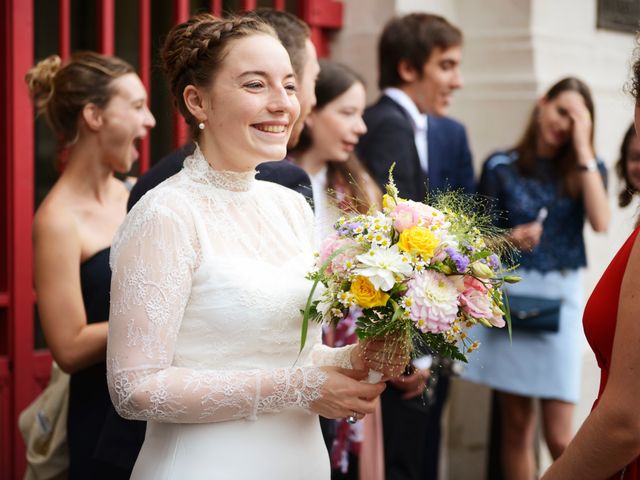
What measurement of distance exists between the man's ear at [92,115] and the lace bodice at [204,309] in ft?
3.32

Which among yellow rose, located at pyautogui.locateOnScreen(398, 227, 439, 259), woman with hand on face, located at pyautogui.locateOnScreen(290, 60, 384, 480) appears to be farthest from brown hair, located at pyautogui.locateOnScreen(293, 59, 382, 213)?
yellow rose, located at pyautogui.locateOnScreen(398, 227, 439, 259)

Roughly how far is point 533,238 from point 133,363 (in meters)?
2.89

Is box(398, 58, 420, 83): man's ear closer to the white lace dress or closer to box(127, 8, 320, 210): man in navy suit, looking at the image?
box(127, 8, 320, 210): man in navy suit

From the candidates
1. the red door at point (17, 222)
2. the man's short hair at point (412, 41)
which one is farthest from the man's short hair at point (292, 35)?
the man's short hair at point (412, 41)

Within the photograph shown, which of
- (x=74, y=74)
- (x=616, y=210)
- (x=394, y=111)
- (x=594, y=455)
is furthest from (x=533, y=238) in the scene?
(x=594, y=455)

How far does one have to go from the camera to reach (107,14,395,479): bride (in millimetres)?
2357

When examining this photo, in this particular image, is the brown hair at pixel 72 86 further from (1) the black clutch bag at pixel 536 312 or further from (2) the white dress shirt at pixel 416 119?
(1) the black clutch bag at pixel 536 312

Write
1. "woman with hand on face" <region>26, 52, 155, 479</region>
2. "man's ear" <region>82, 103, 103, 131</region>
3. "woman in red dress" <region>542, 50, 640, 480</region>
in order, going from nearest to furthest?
"woman in red dress" <region>542, 50, 640, 480</region> → "woman with hand on face" <region>26, 52, 155, 479</region> → "man's ear" <region>82, 103, 103, 131</region>

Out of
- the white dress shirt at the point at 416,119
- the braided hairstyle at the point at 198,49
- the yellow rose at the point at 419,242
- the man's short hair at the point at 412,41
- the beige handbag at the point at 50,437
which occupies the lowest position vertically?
the beige handbag at the point at 50,437

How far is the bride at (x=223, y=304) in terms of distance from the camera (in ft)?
7.73

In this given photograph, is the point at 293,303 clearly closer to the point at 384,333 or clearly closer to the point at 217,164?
the point at 384,333

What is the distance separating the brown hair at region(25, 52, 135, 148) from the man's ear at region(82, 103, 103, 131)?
0.01 meters


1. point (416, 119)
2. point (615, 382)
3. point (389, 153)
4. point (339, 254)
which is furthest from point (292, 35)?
point (615, 382)

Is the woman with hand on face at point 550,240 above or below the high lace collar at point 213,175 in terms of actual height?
Answer: below
